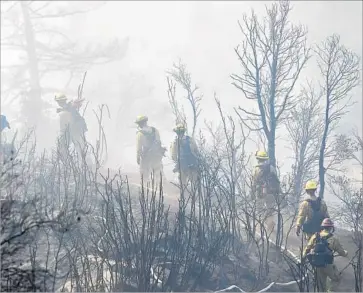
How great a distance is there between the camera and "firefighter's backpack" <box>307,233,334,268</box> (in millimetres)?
6988

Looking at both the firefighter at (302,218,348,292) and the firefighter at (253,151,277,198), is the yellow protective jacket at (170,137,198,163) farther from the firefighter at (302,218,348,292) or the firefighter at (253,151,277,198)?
the firefighter at (302,218,348,292)

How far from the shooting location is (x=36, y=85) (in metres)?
22.7

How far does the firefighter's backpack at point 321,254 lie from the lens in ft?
22.9

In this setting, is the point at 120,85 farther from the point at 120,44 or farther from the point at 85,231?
the point at 85,231

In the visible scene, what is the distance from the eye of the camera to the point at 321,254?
7.00m

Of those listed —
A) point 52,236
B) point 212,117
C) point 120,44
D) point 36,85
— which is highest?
point 212,117

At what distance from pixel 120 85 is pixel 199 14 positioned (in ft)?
126

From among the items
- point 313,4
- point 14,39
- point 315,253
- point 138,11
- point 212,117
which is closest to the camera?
→ point 315,253

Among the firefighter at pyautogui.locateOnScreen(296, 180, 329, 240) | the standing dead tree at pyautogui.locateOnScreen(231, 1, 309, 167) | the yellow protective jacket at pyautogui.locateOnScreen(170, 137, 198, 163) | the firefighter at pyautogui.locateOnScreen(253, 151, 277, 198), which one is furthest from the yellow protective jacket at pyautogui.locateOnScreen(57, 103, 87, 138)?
the firefighter at pyautogui.locateOnScreen(296, 180, 329, 240)

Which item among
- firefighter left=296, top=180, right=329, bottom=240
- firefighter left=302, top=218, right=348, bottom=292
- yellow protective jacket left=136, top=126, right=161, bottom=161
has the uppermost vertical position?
yellow protective jacket left=136, top=126, right=161, bottom=161

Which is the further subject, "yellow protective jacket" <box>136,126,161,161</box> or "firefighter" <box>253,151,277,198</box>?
"yellow protective jacket" <box>136,126,161,161</box>

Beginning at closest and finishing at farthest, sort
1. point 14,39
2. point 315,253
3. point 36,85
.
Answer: point 315,253 → point 36,85 → point 14,39

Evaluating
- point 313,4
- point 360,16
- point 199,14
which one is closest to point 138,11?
point 199,14

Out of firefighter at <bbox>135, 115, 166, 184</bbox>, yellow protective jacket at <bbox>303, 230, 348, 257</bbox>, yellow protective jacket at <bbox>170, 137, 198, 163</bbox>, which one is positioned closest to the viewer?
yellow protective jacket at <bbox>303, 230, 348, 257</bbox>
